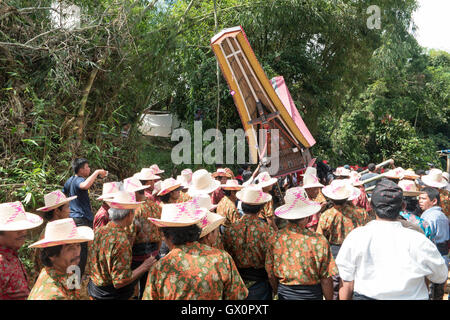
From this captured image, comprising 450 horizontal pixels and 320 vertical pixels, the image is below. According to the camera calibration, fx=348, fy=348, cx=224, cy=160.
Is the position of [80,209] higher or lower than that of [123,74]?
lower

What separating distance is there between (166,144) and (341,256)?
30.7ft

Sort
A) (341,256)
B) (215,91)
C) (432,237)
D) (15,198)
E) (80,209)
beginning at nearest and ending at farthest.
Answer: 1. (341,256)
2. (432,237)
3. (80,209)
4. (15,198)
5. (215,91)

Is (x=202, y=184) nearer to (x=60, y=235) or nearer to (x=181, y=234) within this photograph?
(x=181, y=234)

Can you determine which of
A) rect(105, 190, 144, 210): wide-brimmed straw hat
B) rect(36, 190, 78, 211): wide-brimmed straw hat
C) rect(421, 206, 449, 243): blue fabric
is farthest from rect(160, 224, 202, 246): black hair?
rect(421, 206, 449, 243): blue fabric

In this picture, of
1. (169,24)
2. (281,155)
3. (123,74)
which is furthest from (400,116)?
→ (123,74)

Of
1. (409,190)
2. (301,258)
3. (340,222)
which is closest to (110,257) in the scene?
(301,258)

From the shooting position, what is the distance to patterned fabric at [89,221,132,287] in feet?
7.85

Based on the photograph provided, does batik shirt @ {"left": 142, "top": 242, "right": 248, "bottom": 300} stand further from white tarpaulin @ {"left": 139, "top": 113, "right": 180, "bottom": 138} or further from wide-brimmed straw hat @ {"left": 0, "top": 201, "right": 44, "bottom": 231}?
white tarpaulin @ {"left": 139, "top": 113, "right": 180, "bottom": 138}

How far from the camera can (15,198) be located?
4492mm

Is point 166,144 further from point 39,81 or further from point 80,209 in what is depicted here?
point 80,209

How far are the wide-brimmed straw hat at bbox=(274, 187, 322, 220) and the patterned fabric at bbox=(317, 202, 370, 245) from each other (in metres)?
0.81

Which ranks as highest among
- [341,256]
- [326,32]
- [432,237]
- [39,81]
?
[326,32]

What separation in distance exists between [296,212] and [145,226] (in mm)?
1411

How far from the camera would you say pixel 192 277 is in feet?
5.95
